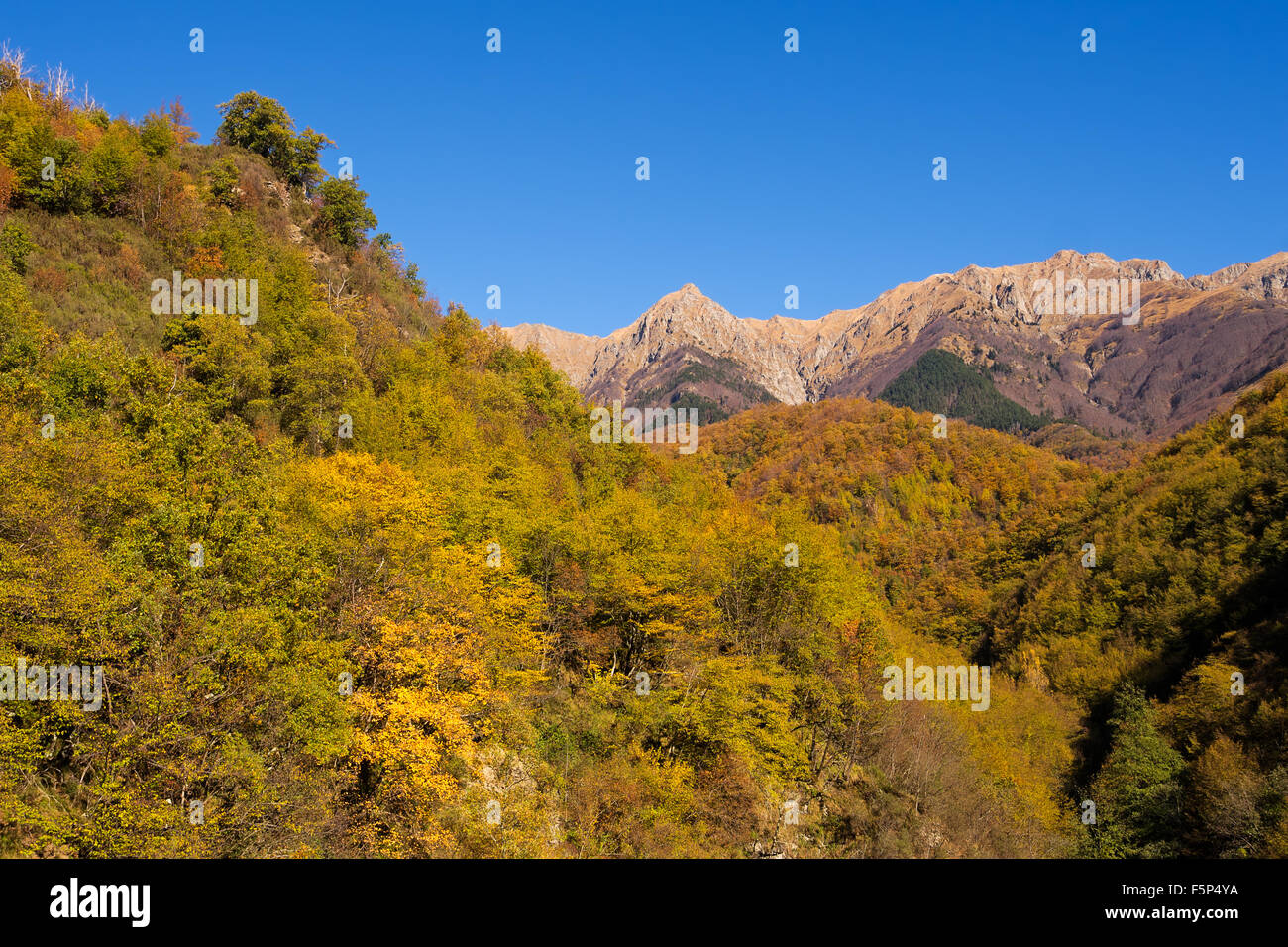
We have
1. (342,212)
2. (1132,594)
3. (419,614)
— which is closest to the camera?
(419,614)

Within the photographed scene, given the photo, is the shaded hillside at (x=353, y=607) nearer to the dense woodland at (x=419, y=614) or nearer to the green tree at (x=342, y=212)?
the dense woodland at (x=419, y=614)

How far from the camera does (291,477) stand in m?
30.1

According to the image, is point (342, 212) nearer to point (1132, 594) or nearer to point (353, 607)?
point (353, 607)

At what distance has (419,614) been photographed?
25547 millimetres

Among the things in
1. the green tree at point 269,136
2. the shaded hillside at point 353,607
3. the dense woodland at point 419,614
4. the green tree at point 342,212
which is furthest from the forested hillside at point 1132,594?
the green tree at point 269,136

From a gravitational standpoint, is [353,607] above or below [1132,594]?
above

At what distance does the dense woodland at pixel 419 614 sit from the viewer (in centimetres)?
1858

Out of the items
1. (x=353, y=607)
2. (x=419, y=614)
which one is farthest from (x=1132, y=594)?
(x=353, y=607)

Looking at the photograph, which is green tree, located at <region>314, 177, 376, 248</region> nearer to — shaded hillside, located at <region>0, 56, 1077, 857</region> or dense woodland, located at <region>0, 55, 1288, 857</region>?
dense woodland, located at <region>0, 55, 1288, 857</region>

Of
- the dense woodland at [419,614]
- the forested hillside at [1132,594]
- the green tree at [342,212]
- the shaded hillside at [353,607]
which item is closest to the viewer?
the shaded hillside at [353,607]

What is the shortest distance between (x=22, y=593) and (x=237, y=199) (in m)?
62.7

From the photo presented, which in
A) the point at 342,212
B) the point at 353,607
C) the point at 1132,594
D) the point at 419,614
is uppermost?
the point at 342,212

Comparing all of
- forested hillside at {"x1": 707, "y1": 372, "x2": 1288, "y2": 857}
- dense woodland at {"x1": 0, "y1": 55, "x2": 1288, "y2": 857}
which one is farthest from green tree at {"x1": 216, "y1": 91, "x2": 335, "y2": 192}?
forested hillside at {"x1": 707, "y1": 372, "x2": 1288, "y2": 857}

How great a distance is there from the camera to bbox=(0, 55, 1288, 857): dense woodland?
731 inches
